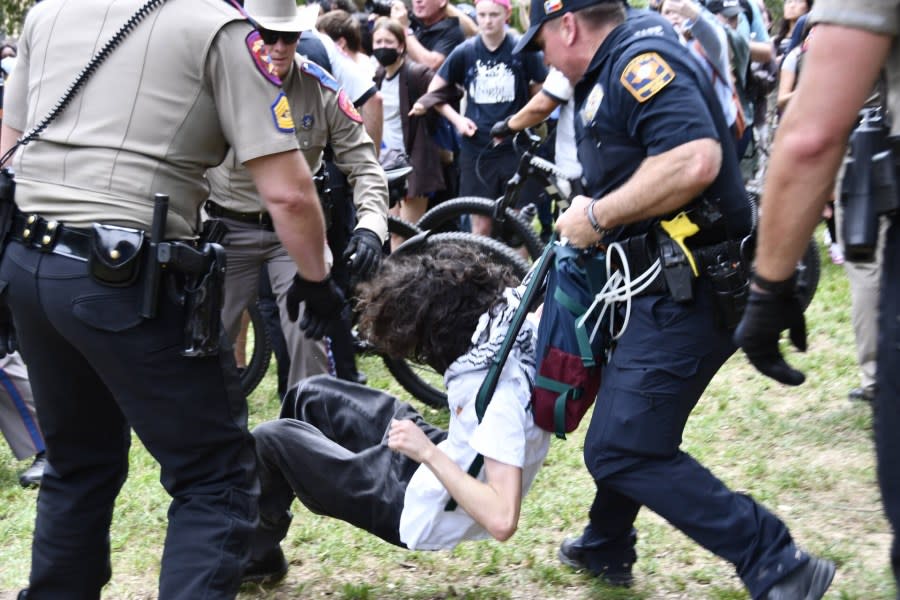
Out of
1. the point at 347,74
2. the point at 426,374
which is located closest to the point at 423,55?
the point at 347,74

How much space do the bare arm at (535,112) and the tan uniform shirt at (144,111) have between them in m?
3.54

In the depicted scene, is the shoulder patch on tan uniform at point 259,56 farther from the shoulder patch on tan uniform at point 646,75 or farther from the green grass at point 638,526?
the green grass at point 638,526

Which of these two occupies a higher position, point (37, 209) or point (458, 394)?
point (37, 209)

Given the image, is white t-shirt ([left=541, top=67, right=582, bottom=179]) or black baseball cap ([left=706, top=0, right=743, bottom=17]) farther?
black baseball cap ([left=706, top=0, right=743, bottom=17])

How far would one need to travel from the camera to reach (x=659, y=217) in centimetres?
300

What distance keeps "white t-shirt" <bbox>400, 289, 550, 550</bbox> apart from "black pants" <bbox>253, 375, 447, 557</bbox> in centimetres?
9

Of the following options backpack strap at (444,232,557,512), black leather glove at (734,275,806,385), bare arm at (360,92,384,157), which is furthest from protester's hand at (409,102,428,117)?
black leather glove at (734,275,806,385)

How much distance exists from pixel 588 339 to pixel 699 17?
2.94m

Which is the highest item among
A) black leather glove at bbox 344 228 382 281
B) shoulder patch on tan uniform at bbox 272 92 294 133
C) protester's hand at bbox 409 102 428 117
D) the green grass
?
shoulder patch on tan uniform at bbox 272 92 294 133

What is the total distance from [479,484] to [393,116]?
16.9 ft

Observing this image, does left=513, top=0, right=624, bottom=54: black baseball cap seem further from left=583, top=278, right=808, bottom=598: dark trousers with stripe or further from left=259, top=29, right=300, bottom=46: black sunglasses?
left=259, top=29, right=300, bottom=46: black sunglasses

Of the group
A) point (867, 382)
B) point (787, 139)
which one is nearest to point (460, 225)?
point (867, 382)

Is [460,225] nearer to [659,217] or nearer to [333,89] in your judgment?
[333,89]

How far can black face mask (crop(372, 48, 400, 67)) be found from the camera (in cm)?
766
